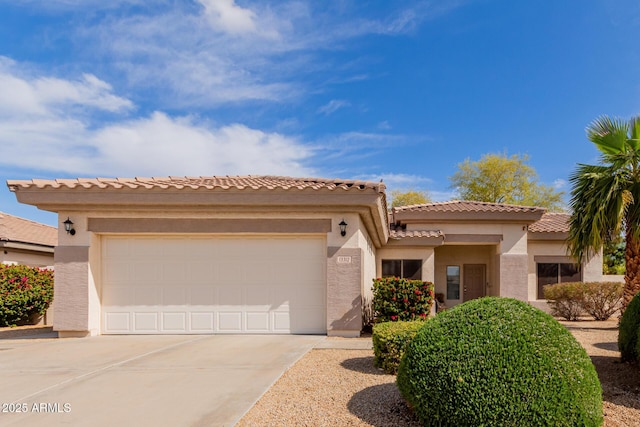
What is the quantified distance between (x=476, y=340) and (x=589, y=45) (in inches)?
729

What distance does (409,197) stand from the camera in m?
42.4

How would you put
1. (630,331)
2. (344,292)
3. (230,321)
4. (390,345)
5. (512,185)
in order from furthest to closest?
(512,185)
(230,321)
(344,292)
(630,331)
(390,345)

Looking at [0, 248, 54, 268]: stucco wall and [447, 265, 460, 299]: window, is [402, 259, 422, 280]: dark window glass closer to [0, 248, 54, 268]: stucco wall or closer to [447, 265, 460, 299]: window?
[447, 265, 460, 299]: window

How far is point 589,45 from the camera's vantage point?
57.3 feet

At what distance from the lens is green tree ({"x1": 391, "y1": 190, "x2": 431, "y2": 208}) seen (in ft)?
138

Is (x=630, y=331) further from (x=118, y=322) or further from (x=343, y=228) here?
(x=118, y=322)

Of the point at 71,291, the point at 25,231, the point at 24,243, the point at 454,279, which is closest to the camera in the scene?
the point at 71,291

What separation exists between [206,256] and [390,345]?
575 centimetres

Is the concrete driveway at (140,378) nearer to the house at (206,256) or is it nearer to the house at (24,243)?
the house at (206,256)

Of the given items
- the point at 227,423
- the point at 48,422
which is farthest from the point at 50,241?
the point at 227,423

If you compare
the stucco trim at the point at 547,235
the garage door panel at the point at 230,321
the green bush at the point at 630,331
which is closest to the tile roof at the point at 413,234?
the stucco trim at the point at 547,235

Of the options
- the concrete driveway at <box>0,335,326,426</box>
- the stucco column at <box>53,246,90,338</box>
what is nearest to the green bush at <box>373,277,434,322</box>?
the concrete driveway at <box>0,335,326,426</box>

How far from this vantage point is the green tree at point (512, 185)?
37.7 metres

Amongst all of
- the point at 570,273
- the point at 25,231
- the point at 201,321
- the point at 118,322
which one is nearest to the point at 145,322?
the point at 118,322
